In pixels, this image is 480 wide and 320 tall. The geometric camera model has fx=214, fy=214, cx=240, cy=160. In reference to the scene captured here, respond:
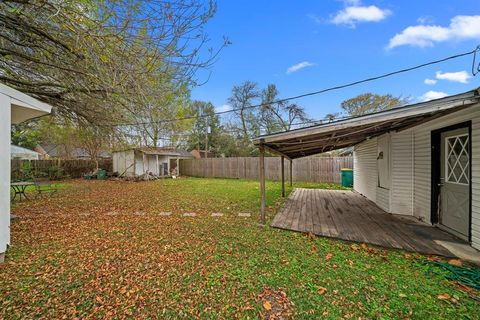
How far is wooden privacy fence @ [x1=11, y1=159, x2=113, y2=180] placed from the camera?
13.2 metres

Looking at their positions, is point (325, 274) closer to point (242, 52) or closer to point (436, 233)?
point (436, 233)

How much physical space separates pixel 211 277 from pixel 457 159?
4561 mm

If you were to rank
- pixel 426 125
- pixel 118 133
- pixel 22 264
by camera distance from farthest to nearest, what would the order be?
1. pixel 118 133
2. pixel 426 125
3. pixel 22 264

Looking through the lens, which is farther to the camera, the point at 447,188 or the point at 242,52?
the point at 242,52

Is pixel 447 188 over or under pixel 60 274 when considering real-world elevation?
over

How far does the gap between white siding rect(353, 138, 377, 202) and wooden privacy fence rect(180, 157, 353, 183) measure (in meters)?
3.23

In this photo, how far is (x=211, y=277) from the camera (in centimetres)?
264

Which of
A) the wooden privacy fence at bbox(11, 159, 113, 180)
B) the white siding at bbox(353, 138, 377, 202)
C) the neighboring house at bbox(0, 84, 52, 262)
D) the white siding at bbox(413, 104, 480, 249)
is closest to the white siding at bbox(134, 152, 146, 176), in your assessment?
the wooden privacy fence at bbox(11, 159, 113, 180)

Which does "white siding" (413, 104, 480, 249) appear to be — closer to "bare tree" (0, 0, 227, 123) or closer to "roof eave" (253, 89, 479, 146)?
"roof eave" (253, 89, 479, 146)

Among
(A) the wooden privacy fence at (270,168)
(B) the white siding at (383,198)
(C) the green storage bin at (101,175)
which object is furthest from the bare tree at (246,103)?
(B) the white siding at (383,198)

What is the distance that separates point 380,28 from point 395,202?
6235 millimetres

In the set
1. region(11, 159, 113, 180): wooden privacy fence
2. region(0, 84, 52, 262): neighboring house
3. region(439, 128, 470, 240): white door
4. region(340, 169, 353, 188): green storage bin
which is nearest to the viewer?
region(0, 84, 52, 262): neighboring house

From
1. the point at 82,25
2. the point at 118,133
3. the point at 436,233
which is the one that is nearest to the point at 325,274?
the point at 436,233

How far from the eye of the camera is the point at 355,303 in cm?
214
